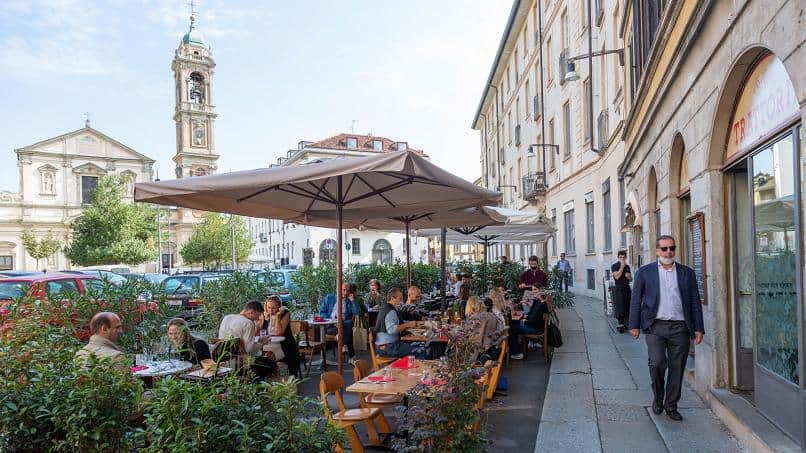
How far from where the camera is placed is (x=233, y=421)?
279cm

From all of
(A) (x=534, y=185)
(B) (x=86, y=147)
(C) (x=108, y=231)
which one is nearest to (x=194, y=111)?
(B) (x=86, y=147)

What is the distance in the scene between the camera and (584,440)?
5176mm

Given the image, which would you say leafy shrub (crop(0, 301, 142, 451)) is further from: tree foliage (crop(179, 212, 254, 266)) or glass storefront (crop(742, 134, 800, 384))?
tree foliage (crop(179, 212, 254, 266))

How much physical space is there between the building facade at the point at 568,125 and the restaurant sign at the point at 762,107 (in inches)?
361

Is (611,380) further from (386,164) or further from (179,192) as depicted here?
(179,192)

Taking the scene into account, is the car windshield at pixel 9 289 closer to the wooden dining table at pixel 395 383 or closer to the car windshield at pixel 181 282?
the car windshield at pixel 181 282

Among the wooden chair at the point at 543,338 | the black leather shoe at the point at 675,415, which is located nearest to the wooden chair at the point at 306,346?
the wooden chair at the point at 543,338

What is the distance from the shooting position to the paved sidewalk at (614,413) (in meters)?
5.04

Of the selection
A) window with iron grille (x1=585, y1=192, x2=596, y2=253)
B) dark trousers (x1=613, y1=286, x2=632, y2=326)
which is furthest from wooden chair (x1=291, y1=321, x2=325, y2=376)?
window with iron grille (x1=585, y1=192, x2=596, y2=253)

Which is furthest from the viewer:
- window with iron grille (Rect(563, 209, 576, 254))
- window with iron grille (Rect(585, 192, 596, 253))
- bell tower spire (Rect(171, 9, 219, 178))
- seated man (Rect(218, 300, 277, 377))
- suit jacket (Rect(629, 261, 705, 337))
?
bell tower spire (Rect(171, 9, 219, 178))

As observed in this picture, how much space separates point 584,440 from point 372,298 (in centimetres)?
679

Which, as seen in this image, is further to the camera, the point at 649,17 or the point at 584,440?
the point at 649,17

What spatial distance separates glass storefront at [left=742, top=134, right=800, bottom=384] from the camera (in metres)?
4.46

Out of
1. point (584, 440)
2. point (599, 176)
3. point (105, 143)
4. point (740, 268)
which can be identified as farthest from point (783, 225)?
point (105, 143)
